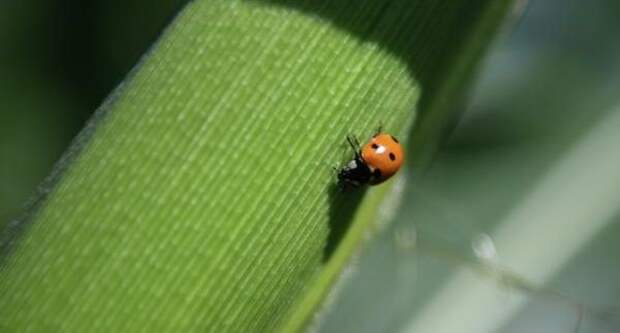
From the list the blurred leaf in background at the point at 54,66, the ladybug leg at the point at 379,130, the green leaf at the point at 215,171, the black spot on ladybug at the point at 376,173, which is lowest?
the green leaf at the point at 215,171

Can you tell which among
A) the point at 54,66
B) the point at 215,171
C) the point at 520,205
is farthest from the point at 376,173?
the point at 54,66

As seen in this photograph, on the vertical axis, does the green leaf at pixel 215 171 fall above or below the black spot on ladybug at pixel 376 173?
below

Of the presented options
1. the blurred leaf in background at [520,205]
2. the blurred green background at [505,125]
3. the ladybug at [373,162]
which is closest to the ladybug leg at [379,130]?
the ladybug at [373,162]

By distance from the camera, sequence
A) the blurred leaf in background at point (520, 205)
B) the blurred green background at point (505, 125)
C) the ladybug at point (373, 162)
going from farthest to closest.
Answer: the blurred green background at point (505, 125) < the blurred leaf in background at point (520, 205) < the ladybug at point (373, 162)

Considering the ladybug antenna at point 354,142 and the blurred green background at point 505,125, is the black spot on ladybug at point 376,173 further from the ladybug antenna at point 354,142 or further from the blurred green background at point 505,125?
the blurred green background at point 505,125

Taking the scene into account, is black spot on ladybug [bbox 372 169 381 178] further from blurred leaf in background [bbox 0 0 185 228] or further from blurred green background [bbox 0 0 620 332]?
blurred leaf in background [bbox 0 0 185 228]

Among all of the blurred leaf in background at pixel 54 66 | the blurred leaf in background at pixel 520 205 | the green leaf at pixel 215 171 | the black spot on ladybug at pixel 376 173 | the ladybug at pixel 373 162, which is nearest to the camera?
the green leaf at pixel 215 171

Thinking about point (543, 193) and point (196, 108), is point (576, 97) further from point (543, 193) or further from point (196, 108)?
point (196, 108)
